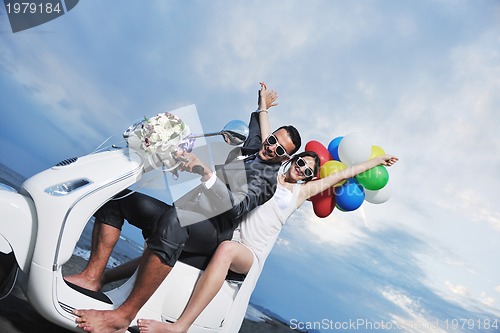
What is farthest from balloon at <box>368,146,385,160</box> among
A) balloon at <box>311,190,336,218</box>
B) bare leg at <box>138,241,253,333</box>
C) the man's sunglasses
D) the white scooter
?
the white scooter

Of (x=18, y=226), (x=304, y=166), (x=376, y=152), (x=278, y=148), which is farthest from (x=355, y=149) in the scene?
(x=18, y=226)

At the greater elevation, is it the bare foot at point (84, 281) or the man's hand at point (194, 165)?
the man's hand at point (194, 165)

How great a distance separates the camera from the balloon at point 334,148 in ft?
10.0

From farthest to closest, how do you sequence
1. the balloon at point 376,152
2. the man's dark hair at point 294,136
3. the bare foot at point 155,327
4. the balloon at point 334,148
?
the balloon at point 334,148, the balloon at point 376,152, the man's dark hair at point 294,136, the bare foot at point 155,327

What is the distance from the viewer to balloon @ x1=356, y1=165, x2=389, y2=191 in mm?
2836

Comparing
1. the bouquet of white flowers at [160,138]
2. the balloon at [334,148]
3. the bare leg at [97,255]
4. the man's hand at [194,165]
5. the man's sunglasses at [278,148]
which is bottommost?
the bare leg at [97,255]

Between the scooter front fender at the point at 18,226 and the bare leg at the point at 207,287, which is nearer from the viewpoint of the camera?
the scooter front fender at the point at 18,226

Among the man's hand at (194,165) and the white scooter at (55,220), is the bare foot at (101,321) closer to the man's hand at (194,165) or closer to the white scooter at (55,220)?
the white scooter at (55,220)

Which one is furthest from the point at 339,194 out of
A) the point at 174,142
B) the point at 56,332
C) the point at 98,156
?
the point at 56,332

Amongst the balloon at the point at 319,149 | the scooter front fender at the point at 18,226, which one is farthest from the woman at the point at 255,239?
the scooter front fender at the point at 18,226

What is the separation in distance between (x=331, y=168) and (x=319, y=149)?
245mm

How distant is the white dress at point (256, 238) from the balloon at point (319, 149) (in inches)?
25.4

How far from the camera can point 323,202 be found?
2.88 meters

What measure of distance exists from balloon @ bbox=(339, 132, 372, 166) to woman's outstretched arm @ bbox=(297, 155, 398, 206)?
0.07 meters
